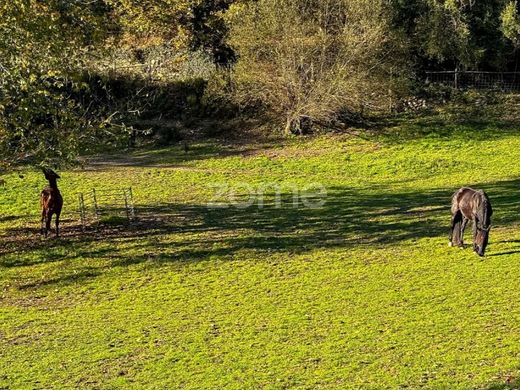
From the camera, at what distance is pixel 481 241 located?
1756 centimetres

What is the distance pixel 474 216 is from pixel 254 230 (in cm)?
679

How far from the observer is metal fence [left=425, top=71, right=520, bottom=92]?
131ft

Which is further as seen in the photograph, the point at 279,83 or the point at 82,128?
the point at 279,83

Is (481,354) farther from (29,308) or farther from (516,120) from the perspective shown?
(516,120)

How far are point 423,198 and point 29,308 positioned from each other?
47.1ft

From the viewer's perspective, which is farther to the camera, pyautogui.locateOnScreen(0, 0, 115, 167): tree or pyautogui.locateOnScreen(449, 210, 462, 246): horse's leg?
pyautogui.locateOnScreen(449, 210, 462, 246): horse's leg

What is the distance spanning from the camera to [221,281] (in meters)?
17.4

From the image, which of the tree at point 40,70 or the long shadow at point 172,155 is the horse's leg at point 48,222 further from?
the long shadow at point 172,155

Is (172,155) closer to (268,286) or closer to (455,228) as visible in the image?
(455,228)

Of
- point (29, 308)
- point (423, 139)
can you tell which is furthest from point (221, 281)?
point (423, 139)

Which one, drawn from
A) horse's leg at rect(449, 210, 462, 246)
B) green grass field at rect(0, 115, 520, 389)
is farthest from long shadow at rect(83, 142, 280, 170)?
horse's leg at rect(449, 210, 462, 246)

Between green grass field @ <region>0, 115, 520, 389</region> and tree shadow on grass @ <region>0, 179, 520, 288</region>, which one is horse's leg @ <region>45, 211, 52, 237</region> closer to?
tree shadow on grass @ <region>0, 179, 520, 288</region>

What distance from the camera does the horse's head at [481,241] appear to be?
1750 cm

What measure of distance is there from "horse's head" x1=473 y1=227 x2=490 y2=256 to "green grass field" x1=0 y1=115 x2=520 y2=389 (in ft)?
0.94
